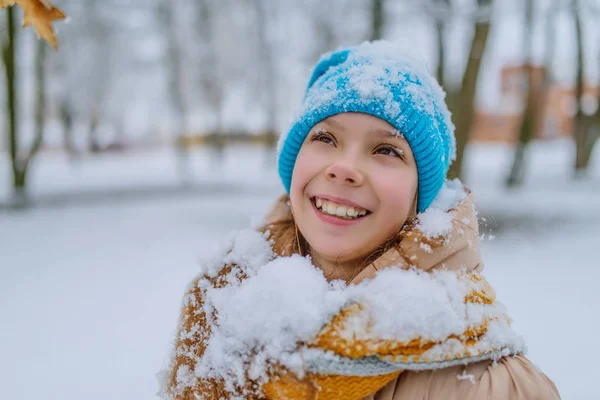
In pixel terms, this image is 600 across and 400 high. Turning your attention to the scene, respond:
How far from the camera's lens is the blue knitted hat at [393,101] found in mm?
1272

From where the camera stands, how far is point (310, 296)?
1073 millimetres

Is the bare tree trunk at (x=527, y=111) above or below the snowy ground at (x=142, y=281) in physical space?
above

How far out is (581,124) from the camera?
13.4 m

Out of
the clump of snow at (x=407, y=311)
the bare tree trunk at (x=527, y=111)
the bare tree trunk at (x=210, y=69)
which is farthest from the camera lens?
the bare tree trunk at (x=210, y=69)

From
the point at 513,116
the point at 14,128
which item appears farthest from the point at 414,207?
the point at 513,116

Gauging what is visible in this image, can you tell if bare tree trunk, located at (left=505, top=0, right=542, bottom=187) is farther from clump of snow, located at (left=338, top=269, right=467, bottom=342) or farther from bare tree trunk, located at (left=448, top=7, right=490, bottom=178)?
clump of snow, located at (left=338, top=269, right=467, bottom=342)

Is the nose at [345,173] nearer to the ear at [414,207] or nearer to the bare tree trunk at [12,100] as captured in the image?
the ear at [414,207]

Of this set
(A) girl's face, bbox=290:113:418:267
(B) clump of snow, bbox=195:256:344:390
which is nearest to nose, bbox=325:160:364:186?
(A) girl's face, bbox=290:113:418:267

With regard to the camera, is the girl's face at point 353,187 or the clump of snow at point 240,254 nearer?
the girl's face at point 353,187

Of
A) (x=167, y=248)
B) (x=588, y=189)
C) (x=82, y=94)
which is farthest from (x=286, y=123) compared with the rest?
(x=82, y=94)

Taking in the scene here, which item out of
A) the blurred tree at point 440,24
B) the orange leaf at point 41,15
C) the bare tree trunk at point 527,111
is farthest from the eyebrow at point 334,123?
the bare tree trunk at point 527,111

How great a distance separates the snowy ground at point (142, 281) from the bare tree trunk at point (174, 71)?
9.90 ft

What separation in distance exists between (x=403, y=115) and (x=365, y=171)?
197 millimetres

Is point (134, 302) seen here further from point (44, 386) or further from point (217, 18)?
point (217, 18)
